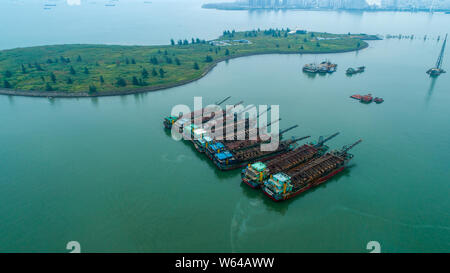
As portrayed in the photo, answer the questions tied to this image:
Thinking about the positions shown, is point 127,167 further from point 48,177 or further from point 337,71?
point 337,71

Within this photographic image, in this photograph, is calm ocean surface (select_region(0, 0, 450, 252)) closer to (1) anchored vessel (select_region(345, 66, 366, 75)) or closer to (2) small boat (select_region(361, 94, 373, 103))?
(2) small boat (select_region(361, 94, 373, 103))

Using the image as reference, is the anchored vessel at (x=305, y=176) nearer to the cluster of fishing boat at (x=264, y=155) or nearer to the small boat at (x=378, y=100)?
the cluster of fishing boat at (x=264, y=155)

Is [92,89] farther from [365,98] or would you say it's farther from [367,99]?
[367,99]

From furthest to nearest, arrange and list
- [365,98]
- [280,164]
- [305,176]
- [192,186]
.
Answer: [365,98] < [280,164] < [192,186] < [305,176]

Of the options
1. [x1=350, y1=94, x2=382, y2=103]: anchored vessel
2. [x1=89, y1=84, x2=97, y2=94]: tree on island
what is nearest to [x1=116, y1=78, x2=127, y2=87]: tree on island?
[x1=89, y1=84, x2=97, y2=94]: tree on island

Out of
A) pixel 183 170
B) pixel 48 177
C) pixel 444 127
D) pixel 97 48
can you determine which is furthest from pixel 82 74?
pixel 444 127

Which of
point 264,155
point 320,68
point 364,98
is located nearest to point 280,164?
point 264,155

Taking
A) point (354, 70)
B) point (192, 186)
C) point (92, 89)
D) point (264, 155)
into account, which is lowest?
point (192, 186)
